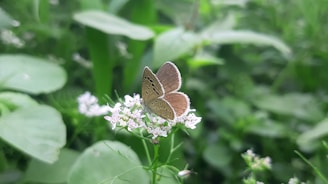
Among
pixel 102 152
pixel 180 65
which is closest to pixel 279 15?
pixel 180 65

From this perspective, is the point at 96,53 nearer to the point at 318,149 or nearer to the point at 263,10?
the point at 318,149

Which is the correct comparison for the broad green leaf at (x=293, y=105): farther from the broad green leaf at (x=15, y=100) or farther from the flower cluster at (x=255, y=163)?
the broad green leaf at (x=15, y=100)

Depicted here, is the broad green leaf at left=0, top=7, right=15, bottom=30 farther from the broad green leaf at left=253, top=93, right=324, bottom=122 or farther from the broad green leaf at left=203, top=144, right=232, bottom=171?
the broad green leaf at left=253, top=93, right=324, bottom=122

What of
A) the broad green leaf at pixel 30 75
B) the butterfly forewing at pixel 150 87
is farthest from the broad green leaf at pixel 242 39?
the butterfly forewing at pixel 150 87

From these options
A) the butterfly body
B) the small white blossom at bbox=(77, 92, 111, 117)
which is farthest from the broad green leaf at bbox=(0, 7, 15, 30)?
the butterfly body

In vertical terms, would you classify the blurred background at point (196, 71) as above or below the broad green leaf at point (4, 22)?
above

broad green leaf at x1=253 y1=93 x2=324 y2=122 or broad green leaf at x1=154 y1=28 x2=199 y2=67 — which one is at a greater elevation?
broad green leaf at x1=253 y1=93 x2=324 y2=122
